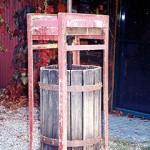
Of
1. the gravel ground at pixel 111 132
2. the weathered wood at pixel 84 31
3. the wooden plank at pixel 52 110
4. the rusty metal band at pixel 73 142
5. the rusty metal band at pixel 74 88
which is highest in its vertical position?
the weathered wood at pixel 84 31

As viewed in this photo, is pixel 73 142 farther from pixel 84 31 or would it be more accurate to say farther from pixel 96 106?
pixel 84 31

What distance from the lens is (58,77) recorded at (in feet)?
11.8

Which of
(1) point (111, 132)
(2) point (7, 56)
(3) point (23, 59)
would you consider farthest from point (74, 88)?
(2) point (7, 56)

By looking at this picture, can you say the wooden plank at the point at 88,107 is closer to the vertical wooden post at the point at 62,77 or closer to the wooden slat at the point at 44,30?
the vertical wooden post at the point at 62,77

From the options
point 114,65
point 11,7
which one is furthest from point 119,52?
point 11,7

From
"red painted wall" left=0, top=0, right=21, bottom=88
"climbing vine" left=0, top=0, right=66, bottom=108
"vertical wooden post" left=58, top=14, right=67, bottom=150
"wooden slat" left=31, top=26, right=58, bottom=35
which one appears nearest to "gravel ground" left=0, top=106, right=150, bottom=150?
"climbing vine" left=0, top=0, right=66, bottom=108

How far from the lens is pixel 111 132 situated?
222 inches

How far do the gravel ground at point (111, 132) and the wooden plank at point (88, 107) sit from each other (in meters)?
1.14

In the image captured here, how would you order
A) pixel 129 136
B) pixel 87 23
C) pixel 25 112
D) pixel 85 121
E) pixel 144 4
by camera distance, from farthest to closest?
pixel 25 112 → pixel 144 4 → pixel 129 136 → pixel 85 121 → pixel 87 23

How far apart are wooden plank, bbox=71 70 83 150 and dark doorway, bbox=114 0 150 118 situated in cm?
286

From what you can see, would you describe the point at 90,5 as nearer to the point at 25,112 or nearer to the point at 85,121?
the point at 25,112

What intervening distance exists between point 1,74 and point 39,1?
302cm

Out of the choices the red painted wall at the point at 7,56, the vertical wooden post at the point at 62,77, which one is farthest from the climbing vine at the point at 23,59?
the vertical wooden post at the point at 62,77

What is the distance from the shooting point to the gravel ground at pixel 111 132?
5023 millimetres
